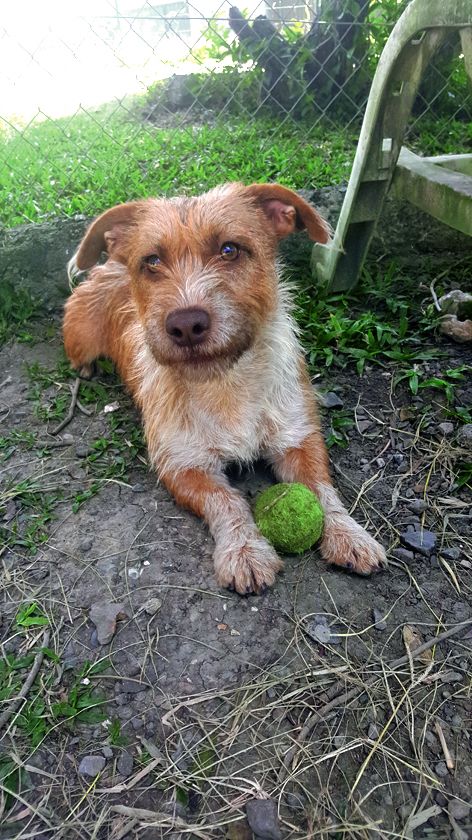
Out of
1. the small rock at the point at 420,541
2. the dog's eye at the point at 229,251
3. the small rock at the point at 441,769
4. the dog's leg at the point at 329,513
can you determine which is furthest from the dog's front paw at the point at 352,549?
the dog's eye at the point at 229,251

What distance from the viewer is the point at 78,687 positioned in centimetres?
239

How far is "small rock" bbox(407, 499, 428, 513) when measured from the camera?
315 centimetres

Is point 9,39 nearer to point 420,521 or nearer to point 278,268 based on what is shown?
point 278,268

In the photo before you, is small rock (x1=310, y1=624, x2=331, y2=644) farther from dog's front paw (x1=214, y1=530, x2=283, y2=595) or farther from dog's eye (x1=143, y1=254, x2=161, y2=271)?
dog's eye (x1=143, y1=254, x2=161, y2=271)

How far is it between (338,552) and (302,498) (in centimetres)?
29

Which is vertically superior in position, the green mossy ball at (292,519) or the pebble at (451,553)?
the green mossy ball at (292,519)

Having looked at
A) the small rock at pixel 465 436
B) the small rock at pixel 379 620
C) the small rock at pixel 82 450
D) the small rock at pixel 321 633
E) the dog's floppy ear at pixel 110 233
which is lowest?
the small rock at pixel 379 620

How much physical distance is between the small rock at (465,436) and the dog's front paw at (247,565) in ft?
4.23

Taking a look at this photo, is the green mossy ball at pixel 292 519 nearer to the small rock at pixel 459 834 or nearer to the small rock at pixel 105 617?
the small rock at pixel 105 617

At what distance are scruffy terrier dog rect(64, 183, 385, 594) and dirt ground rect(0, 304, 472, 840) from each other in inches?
6.2

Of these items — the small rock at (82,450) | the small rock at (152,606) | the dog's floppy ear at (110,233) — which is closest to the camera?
the small rock at (152,606)

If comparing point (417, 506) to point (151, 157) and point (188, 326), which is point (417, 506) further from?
point (151, 157)

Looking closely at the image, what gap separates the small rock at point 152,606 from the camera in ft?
8.80

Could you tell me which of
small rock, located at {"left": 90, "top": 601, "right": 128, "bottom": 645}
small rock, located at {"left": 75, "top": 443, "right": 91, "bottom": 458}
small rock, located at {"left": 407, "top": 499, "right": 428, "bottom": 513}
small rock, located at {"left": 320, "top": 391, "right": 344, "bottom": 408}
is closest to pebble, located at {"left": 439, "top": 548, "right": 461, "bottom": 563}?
small rock, located at {"left": 407, "top": 499, "right": 428, "bottom": 513}
